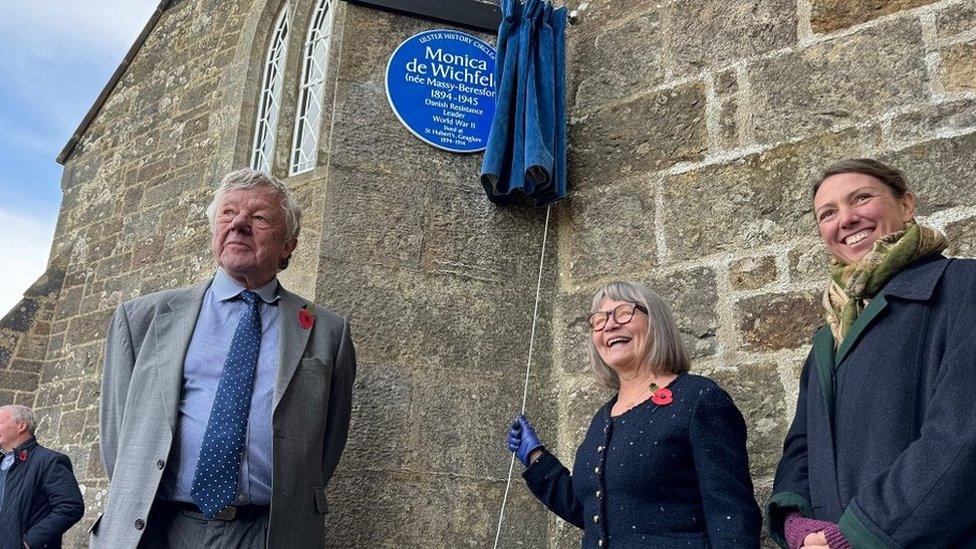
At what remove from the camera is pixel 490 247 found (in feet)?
12.8

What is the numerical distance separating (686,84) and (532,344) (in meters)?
1.19

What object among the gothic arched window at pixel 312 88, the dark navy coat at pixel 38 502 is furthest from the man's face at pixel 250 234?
the gothic arched window at pixel 312 88

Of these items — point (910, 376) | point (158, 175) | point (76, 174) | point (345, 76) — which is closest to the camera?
point (910, 376)

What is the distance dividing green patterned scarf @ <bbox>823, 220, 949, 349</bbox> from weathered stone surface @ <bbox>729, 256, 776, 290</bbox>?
1003 millimetres

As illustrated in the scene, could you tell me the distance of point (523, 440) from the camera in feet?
10.4

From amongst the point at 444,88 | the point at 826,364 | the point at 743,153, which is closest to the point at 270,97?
the point at 444,88

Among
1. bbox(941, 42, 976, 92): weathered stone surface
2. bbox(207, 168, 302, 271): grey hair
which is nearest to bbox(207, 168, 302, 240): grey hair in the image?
bbox(207, 168, 302, 271): grey hair

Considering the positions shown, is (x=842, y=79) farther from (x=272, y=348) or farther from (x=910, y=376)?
(x=272, y=348)

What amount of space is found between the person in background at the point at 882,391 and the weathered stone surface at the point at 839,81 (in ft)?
3.18

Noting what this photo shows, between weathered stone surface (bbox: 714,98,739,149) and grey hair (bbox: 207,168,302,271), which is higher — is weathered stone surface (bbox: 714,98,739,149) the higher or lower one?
the higher one

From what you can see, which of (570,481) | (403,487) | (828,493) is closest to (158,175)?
(403,487)

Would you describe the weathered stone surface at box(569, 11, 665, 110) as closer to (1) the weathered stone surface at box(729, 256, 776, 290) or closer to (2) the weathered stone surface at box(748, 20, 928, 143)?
(2) the weathered stone surface at box(748, 20, 928, 143)

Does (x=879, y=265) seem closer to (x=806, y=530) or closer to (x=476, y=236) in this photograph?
(x=806, y=530)

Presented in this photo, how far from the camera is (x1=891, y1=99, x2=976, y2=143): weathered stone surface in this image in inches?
120
